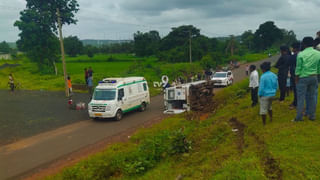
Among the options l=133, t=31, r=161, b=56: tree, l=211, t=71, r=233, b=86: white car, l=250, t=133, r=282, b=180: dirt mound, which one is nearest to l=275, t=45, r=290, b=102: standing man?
l=250, t=133, r=282, b=180: dirt mound

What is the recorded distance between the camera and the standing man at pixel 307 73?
21.3ft

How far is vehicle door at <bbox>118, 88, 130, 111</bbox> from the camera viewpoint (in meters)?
15.8

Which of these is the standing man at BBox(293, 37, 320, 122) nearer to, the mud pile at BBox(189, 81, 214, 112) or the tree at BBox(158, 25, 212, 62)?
the mud pile at BBox(189, 81, 214, 112)

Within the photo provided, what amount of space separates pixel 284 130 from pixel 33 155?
896 centimetres

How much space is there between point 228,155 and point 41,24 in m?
41.6

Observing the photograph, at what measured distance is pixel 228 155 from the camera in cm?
605

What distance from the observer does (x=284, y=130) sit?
6.65 meters

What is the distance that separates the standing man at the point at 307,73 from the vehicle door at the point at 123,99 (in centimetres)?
1073

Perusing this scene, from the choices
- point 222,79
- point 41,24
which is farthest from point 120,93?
point 41,24

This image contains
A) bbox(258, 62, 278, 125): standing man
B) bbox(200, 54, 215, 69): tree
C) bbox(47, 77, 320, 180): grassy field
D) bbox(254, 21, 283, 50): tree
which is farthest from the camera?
bbox(254, 21, 283, 50): tree

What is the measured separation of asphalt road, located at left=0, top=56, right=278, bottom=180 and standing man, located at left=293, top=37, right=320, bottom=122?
8.38 metres

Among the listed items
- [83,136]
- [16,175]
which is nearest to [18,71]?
[83,136]

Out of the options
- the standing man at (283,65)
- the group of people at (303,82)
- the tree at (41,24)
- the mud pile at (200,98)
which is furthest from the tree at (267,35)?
the group of people at (303,82)

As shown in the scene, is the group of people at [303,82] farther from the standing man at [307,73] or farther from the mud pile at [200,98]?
the mud pile at [200,98]
